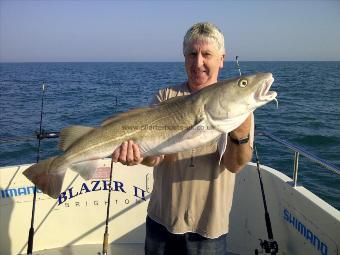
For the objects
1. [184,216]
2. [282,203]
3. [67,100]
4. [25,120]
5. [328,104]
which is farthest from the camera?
[67,100]

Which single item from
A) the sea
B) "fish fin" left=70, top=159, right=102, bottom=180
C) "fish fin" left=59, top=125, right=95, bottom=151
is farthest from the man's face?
the sea

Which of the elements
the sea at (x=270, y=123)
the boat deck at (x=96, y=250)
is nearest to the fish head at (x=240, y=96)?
the sea at (x=270, y=123)

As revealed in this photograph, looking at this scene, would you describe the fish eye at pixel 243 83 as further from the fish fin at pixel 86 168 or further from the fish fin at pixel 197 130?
the fish fin at pixel 86 168

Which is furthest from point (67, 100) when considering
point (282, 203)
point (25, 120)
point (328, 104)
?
point (282, 203)

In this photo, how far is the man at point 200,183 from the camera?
2.70 metres

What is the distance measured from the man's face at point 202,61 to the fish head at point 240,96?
0.47ft

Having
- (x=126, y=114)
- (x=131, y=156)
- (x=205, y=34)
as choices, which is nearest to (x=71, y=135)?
(x=126, y=114)

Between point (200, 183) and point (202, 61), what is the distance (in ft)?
3.22

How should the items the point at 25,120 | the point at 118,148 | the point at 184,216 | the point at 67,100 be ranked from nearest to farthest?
the point at 184,216 → the point at 118,148 → the point at 25,120 → the point at 67,100

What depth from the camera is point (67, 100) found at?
22.3m

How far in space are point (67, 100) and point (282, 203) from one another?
20.2 metres

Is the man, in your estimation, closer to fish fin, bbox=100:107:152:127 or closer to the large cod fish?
the large cod fish

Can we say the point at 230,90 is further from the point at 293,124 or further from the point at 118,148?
the point at 293,124

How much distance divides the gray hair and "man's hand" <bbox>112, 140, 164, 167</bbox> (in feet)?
3.02
